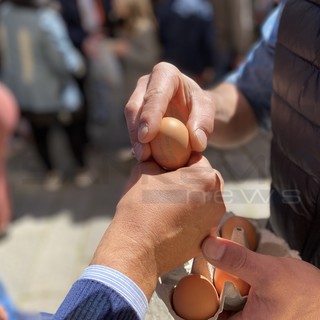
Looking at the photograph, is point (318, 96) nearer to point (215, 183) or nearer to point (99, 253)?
point (215, 183)

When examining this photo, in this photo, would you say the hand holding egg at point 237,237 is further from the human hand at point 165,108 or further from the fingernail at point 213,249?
the human hand at point 165,108

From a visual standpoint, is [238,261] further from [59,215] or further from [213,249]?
[59,215]

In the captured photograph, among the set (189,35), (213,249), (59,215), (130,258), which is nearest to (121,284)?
(130,258)

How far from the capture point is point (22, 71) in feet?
9.22

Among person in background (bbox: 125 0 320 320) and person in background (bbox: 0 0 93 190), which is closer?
person in background (bbox: 125 0 320 320)

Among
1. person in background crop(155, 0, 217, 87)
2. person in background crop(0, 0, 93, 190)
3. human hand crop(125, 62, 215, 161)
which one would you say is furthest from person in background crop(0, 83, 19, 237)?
human hand crop(125, 62, 215, 161)

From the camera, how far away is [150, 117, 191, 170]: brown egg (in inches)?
29.0

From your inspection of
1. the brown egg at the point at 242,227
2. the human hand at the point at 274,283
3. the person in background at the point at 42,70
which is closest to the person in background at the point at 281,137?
the human hand at the point at 274,283

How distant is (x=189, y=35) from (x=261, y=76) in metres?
1.96

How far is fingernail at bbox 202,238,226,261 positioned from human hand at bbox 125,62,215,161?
0.47 feet

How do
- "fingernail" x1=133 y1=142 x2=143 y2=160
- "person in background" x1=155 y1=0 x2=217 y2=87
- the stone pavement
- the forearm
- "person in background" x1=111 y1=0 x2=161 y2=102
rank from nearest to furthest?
"fingernail" x1=133 y1=142 x2=143 y2=160, the forearm, the stone pavement, "person in background" x1=155 y1=0 x2=217 y2=87, "person in background" x1=111 y1=0 x2=161 y2=102

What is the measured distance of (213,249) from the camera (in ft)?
2.30

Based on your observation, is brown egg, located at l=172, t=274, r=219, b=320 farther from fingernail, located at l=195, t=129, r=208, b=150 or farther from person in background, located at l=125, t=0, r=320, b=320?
fingernail, located at l=195, t=129, r=208, b=150

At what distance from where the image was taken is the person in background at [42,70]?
2.67 m
